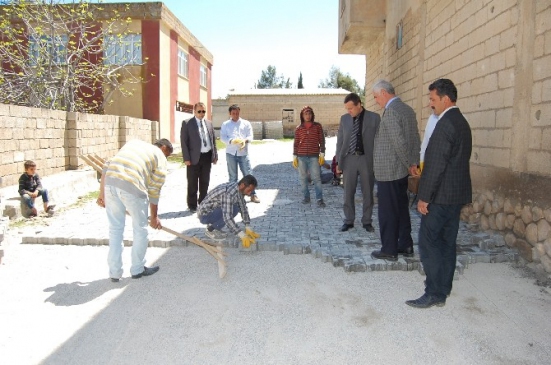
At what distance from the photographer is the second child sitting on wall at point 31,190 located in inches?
286

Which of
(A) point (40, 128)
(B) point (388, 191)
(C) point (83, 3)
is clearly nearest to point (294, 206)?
(B) point (388, 191)

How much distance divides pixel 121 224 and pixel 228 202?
139cm

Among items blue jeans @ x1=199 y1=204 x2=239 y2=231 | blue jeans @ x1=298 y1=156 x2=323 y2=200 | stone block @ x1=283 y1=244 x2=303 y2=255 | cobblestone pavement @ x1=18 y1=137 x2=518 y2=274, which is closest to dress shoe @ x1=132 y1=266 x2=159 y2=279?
cobblestone pavement @ x1=18 y1=137 x2=518 y2=274

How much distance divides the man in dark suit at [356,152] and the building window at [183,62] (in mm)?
17574

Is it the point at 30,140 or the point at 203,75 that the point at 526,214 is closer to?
the point at 30,140

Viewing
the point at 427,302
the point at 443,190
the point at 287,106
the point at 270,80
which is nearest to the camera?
the point at 443,190

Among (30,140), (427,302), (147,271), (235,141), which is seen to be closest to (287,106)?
(30,140)

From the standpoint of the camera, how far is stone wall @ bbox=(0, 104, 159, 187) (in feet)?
27.6

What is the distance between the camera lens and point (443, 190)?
363cm

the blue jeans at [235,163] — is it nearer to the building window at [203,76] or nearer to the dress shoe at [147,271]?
the dress shoe at [147,271]

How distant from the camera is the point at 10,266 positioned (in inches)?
193

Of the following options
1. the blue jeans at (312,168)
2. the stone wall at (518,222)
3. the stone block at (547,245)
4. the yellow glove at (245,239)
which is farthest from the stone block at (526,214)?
the blue jeans at (312,168)

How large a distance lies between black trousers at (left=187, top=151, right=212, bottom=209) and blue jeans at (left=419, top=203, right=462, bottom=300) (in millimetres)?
4578

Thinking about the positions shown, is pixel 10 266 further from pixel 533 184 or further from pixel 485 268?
pixel 533 184
